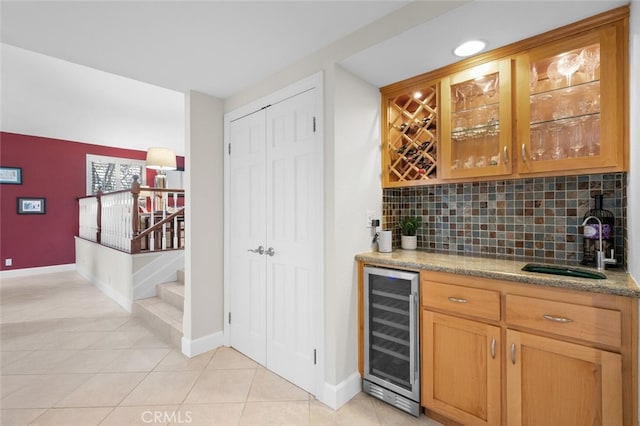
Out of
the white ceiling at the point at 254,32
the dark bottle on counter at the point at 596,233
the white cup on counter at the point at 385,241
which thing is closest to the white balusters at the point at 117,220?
the white ceiling at the point at 254,32

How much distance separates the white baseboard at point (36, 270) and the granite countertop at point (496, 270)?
701 cm

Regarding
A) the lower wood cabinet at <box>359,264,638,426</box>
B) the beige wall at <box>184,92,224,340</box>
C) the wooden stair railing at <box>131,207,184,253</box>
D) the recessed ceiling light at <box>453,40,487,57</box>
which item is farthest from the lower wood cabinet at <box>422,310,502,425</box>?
the wooden stair railing at <box>131,207,184,253</box>

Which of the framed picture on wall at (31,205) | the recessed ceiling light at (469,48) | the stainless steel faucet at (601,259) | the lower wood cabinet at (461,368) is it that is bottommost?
the lower wood cabinet at (461,368)

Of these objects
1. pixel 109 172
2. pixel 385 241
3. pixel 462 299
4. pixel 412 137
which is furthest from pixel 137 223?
pixel 462 299

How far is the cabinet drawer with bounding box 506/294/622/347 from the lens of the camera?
4.14ft

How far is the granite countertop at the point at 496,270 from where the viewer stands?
4.17 feet

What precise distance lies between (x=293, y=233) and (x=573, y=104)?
184 cm

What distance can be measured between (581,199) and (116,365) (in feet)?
11.8

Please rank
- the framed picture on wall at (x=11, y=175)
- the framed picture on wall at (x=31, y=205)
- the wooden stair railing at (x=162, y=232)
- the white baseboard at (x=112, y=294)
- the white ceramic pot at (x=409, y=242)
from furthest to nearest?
the framed picture on wall at (x=31, y=205) < the framed picture on wall at (x=11, y=175) < the wooden stair railing at (x=162, y=232) < the white baseboard at (x=112, y=294) < the white ceramic pot at (x=409, y=242)

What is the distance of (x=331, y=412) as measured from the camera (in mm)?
1898

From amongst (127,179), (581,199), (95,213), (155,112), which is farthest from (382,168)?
(127,179)

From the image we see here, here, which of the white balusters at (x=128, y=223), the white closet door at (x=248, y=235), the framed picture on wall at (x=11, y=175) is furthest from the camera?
the framed picture on wall at (x=11, y=175)

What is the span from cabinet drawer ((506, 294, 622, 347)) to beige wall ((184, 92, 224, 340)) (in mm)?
2335

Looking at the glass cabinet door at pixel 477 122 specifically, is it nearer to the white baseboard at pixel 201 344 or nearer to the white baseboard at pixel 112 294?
the white baseboard at pixel 201 344
